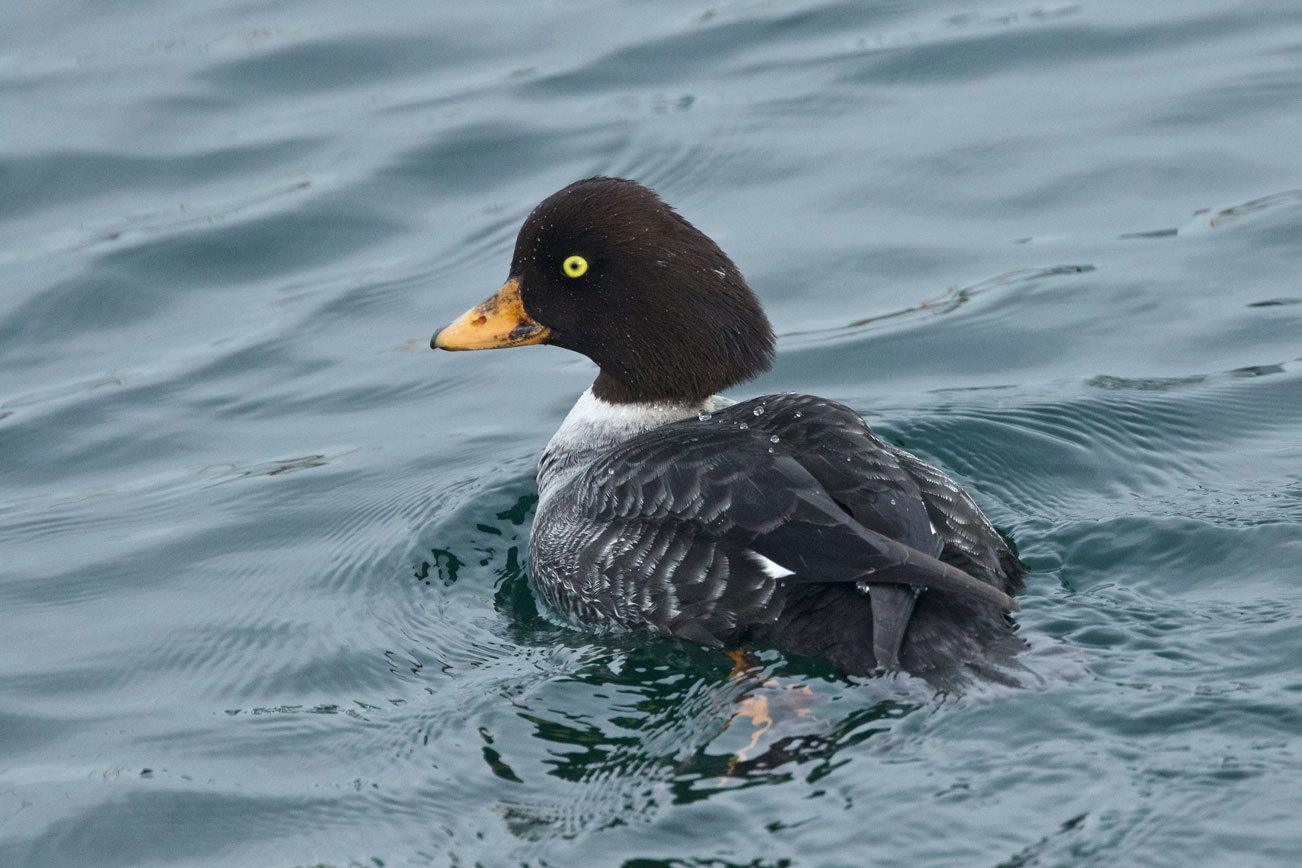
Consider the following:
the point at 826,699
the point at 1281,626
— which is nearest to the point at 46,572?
the point at 826,699

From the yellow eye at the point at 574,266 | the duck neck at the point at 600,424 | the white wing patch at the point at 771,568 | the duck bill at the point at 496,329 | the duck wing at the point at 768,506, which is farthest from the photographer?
the duck bill at the point at 496,329

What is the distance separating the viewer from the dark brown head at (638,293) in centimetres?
737

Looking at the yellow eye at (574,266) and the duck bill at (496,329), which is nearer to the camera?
the yellow eye at (574,266)

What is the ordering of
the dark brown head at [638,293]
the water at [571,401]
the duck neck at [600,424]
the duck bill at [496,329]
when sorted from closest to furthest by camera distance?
the water at [571,401] → the dark brown head at [638,293] → the duck neck at [600,424] → the duck bill at [496,329]

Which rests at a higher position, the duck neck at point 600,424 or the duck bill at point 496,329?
the duck bill at point 496,329

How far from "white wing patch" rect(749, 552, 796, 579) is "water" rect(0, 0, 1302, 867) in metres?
0.35

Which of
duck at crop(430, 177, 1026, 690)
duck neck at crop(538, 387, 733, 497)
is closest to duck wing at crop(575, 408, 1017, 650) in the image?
duck at crop(430, 177, 1026, 690)

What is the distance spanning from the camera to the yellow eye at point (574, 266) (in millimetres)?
7547

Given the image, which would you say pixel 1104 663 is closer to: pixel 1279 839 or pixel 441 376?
pixel 1279 839

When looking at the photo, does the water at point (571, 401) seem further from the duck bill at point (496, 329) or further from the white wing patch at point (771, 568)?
the duck bill at point (496, 329)

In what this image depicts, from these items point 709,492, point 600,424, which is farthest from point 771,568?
point 600,424

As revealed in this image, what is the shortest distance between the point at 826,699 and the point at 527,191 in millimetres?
6589

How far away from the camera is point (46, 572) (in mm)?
8312

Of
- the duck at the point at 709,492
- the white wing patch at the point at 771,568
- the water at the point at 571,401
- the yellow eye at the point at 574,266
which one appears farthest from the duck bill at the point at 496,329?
the white wing patch at the point at 771,568
